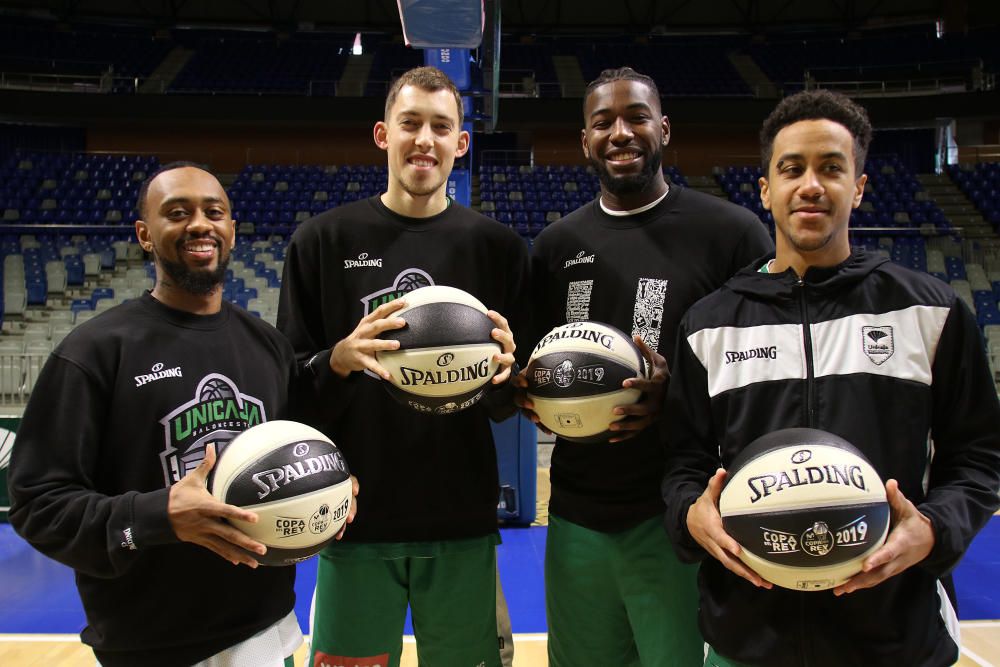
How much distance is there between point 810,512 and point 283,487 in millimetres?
1123

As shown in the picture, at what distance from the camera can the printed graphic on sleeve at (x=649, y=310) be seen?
2.27m

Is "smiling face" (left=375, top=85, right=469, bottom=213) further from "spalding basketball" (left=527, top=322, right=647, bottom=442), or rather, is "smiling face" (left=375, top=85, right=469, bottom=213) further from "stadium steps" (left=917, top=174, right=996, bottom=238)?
"stadium steps" (left=917, top=174, right=996, bottom=238)

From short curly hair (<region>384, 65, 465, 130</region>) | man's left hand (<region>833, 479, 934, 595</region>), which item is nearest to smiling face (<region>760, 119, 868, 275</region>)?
man's left hand (<region>833, 479, 934, 595</region>)

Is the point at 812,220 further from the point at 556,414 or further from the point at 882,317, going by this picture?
the point at 556,414

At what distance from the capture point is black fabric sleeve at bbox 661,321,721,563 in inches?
72.0

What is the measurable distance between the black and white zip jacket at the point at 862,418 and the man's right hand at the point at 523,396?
504mm

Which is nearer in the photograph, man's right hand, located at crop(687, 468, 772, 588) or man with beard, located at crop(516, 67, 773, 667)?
man's right hand, located at crop(687, 468, 772, 588)

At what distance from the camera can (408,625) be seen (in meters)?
4.05

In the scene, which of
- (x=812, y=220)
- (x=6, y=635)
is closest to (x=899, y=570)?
(x=812, y=220)

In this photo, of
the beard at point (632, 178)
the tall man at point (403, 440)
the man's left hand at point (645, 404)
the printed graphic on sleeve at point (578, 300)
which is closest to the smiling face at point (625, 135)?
the beard at point (632, 178)

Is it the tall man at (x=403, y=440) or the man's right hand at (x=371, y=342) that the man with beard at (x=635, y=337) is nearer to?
the tall man at (x=403, y=440)

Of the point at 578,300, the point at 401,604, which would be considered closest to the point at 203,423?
the point at 401,604

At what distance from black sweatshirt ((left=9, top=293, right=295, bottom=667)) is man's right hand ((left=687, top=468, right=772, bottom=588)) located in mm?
1127

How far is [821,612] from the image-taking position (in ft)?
5.43
